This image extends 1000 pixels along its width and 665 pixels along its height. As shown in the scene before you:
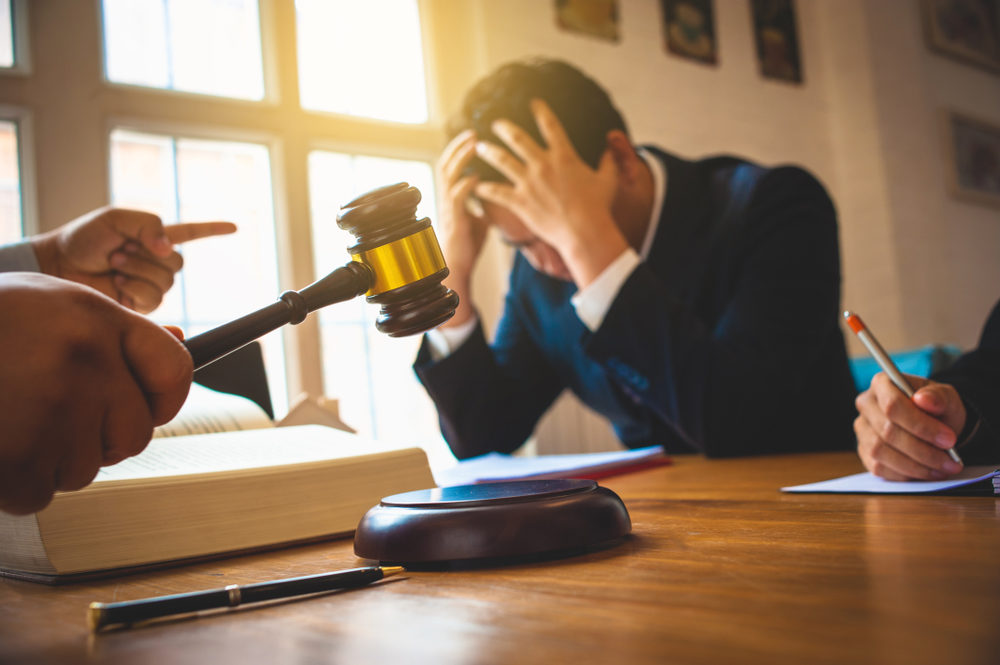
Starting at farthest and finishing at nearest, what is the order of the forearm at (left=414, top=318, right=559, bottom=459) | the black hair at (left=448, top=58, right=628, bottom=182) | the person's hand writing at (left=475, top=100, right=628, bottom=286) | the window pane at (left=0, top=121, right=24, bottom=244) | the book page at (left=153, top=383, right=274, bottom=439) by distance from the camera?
the window pane at (left=0, top=121, right=24, bottom=244)
the forearm at (left=414, top=318, right=559, bottom=459)
the black hair at (left=448, top=58, right=628, bottom=182)
the person's hand writing at (left=475, top=100, right=628, bottom=286)
the book page at (left=153, top=383, right=274, bottom=439)

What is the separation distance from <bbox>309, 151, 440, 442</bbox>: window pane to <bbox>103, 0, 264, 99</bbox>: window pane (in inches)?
15.4

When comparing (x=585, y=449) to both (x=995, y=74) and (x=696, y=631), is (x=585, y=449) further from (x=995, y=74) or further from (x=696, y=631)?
(x=995, y=74)

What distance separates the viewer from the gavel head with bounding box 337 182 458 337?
0.61 meters

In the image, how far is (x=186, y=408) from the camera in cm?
110

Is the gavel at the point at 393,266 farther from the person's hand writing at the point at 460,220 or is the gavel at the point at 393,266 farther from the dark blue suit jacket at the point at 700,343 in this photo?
the person's hand writing at the point at 460,220

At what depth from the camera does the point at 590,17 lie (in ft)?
10.9

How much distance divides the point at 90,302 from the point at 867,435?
0.74 m

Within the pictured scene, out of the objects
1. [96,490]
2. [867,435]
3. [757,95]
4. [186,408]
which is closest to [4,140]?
[186,408]

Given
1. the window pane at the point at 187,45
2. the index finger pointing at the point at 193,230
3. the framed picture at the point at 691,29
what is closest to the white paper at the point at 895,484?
the index finger pointing at the point at 193,230

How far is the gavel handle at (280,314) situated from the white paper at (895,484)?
0.46 m

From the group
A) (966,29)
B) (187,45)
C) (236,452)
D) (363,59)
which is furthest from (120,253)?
(966,29)

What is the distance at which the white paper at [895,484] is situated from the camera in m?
0.67

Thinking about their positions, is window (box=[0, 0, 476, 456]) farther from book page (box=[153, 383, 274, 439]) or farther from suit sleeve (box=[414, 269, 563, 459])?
book page (box=[153, 383, 274, 439])

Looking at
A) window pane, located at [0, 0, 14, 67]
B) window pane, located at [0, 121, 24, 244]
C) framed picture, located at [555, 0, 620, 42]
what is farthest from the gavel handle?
framed picture, located at [555, 0, 620, 42]
